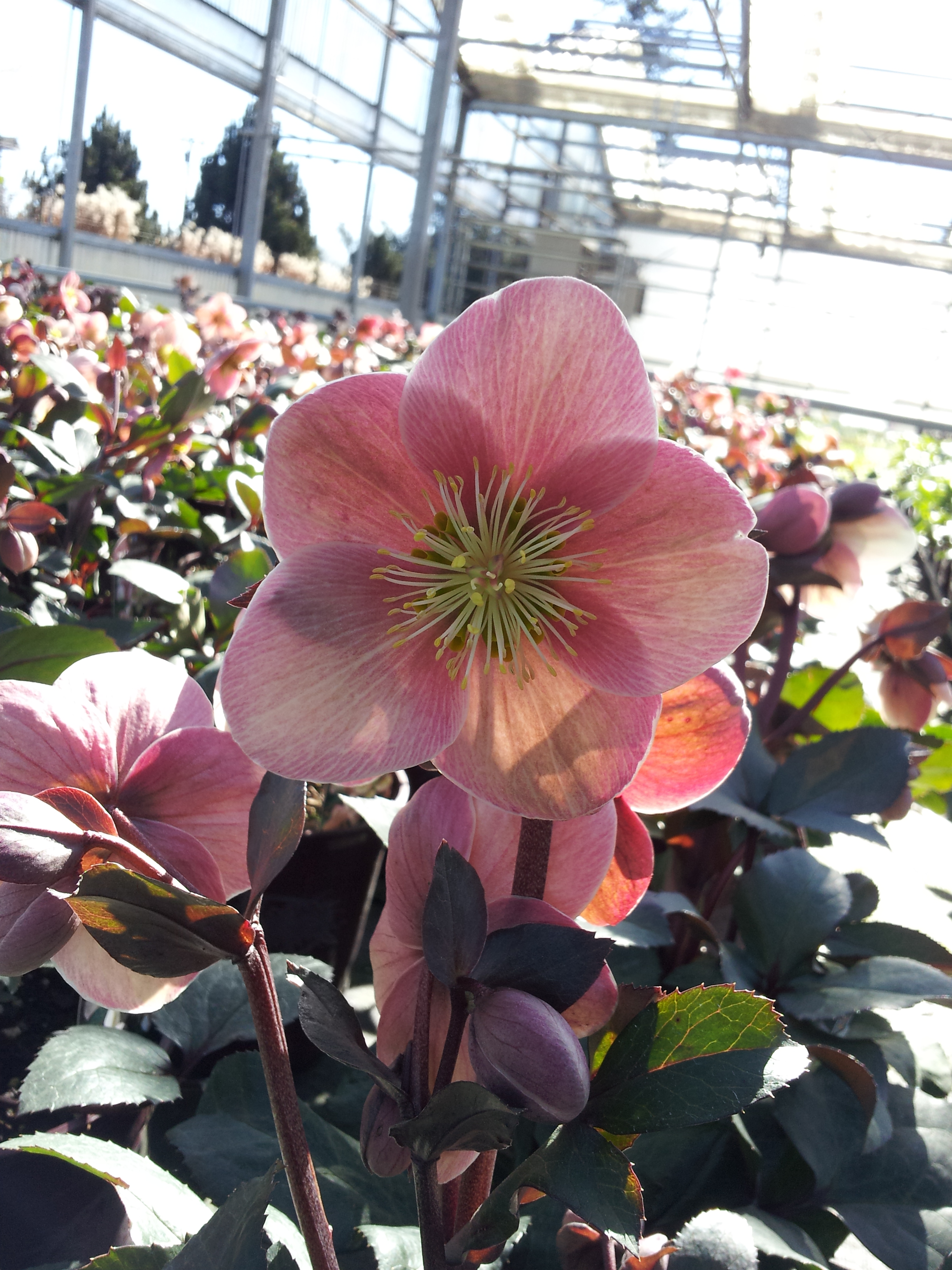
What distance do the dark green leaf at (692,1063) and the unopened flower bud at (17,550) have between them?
585 mm

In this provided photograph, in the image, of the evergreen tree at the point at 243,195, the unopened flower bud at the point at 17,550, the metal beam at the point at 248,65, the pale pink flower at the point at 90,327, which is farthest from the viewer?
the evergreen tree at the point at 243,195

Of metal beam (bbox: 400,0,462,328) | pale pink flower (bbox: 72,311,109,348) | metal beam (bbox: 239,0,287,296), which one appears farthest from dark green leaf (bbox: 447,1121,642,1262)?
metal beam (bbox: 239,0,287,296)

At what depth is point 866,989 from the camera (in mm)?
557

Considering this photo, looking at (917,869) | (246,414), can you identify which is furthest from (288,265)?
(917,869)

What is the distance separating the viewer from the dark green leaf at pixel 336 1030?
0.28 metres

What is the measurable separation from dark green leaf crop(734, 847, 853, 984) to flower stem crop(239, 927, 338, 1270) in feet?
1.10

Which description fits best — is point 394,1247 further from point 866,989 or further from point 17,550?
point 17,550

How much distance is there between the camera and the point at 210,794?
319mm

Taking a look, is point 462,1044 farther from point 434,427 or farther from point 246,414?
point 246,414

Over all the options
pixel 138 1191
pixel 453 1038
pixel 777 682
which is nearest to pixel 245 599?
pixel 453 1038

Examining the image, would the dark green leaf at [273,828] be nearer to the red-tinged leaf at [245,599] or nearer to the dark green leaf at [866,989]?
the red-tinged leaf at [245,599]

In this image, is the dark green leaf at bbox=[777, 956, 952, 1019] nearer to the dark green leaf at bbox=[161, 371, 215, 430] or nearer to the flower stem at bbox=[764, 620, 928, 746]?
the flower stem at bbox=[764, 620, 928, 746]

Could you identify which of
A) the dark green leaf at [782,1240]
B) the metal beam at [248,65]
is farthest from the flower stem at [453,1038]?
the metal beam at [248,65]

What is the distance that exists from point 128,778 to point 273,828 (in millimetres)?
52
